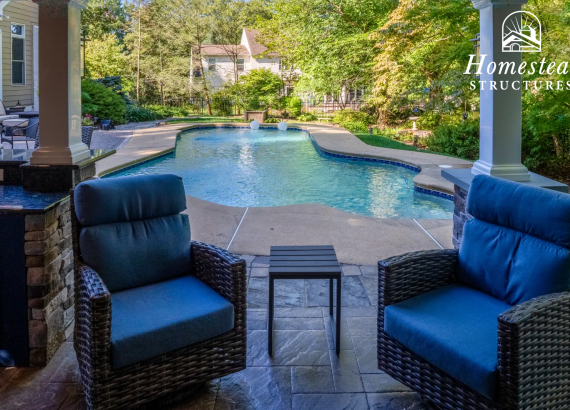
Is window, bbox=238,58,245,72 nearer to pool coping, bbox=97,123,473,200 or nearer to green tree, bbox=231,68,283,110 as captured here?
green tree, bbox=231,68,283,110

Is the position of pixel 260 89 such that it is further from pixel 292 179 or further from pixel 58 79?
pixel 58 79

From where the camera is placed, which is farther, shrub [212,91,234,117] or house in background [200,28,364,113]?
house in background [200,28,364,113]

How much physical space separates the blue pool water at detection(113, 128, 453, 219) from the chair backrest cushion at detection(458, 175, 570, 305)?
4.35 m

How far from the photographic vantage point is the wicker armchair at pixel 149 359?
1911 mm

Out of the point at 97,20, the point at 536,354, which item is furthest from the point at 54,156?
the point at 97,20

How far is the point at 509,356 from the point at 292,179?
304 inches

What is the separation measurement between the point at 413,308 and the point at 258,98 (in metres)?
21.3

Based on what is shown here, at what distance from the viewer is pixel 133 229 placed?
249 centimetres

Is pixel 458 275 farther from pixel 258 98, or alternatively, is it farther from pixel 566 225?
pixel 258 98

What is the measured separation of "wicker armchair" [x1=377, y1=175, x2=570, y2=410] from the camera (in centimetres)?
171

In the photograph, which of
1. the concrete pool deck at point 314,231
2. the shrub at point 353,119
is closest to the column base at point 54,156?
the concrete pool deck at point 314,231

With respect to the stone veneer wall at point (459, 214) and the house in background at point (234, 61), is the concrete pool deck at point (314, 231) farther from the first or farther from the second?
the house in background at point (234, 61)

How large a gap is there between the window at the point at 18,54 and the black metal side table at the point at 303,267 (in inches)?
483

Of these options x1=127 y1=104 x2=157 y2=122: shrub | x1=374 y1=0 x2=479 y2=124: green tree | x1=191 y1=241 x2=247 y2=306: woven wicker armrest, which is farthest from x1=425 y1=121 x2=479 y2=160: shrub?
x1=127 y1=104 x2=157 y2=122: shrub
